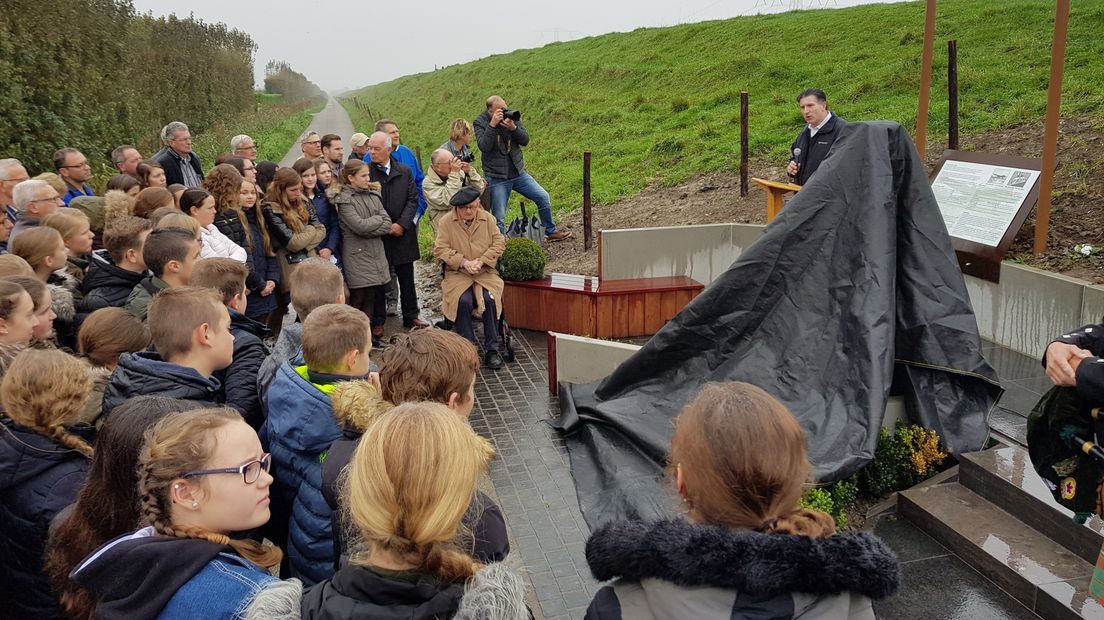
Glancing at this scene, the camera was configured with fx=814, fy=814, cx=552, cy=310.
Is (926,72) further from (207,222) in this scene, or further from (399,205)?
(207,222)

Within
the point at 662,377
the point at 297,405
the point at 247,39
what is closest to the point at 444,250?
the point at 662,377

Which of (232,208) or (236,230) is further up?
(232,208)

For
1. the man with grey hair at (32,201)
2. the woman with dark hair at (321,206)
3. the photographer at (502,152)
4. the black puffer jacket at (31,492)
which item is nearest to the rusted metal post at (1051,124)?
the photographer at (502,152)

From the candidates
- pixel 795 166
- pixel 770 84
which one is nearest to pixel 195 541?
pixel 795 166

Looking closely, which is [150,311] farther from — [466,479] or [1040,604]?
[1040,604]

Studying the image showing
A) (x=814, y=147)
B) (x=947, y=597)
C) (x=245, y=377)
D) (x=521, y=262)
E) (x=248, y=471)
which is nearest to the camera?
(x=248, y=471)

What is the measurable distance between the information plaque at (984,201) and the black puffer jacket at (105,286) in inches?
295

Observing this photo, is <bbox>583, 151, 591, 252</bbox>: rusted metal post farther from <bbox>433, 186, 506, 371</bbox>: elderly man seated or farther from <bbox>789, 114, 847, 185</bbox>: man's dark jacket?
<bbox>433, 186, 506, 371</bbox>: elderly man seated

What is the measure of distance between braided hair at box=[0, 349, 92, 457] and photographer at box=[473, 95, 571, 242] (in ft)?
25.8

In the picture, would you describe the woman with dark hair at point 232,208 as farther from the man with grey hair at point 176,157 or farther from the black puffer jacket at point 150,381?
the black puffer jacket at point 150,381

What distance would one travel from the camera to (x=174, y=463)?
2.22 metres

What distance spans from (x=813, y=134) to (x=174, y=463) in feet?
26.4

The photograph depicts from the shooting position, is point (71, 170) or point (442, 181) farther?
point (442, 181)

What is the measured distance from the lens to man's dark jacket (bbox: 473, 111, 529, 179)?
10.6 meters
